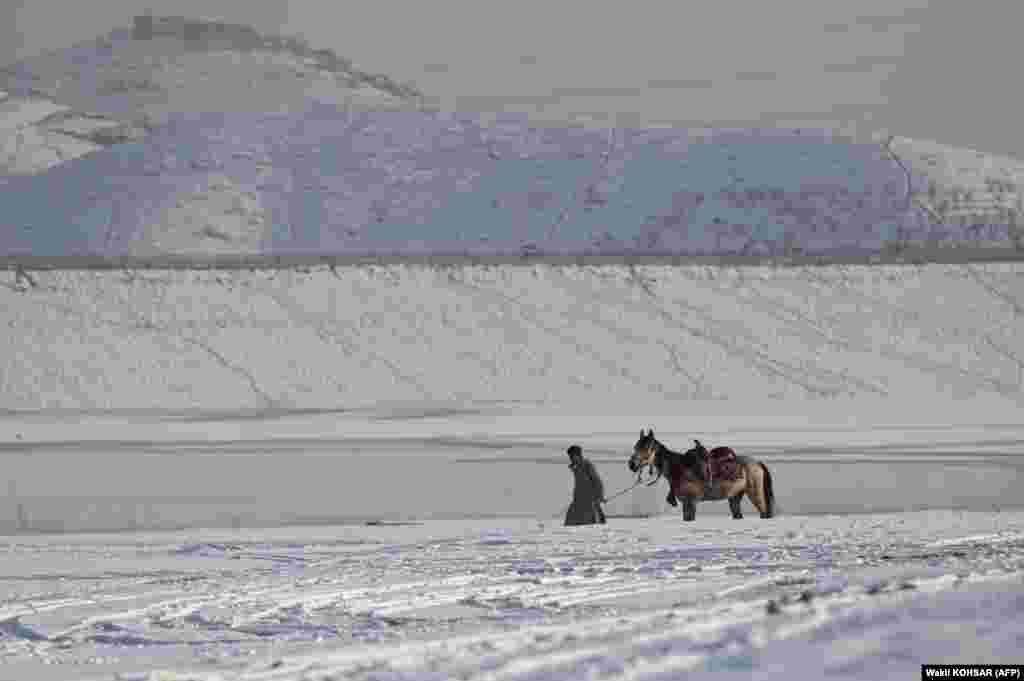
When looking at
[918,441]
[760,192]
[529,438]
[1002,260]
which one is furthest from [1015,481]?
[760,192]

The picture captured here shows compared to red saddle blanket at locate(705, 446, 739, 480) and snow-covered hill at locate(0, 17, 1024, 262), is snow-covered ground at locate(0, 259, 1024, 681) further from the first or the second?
snow-covered hill at locate(0, 17, 1024, 262)

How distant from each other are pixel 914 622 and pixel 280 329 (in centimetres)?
5685

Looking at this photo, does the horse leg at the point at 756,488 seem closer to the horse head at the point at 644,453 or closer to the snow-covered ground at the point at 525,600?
the snow-covered ground at the point at 525,600

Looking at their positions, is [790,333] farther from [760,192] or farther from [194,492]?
[194,492]

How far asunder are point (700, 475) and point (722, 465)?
256mm

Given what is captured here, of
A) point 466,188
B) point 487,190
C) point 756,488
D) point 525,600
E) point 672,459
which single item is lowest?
point 525,600

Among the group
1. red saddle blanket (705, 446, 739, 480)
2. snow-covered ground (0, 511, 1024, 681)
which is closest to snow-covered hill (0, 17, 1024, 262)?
red saddle blanket (705, 446, 739, 480)

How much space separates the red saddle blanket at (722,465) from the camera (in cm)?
2022

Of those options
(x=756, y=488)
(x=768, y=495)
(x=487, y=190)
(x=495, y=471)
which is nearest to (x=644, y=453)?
(x=756, y=488)

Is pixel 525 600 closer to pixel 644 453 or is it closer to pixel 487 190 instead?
pixel 644 453

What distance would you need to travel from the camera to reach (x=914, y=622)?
26.7ft

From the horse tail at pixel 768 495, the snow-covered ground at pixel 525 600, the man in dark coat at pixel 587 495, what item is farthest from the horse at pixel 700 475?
the man in dark coat at pixel 587 495

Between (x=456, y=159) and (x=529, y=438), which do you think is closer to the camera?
(x=529, y=438)

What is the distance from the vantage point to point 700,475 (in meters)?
20.2
